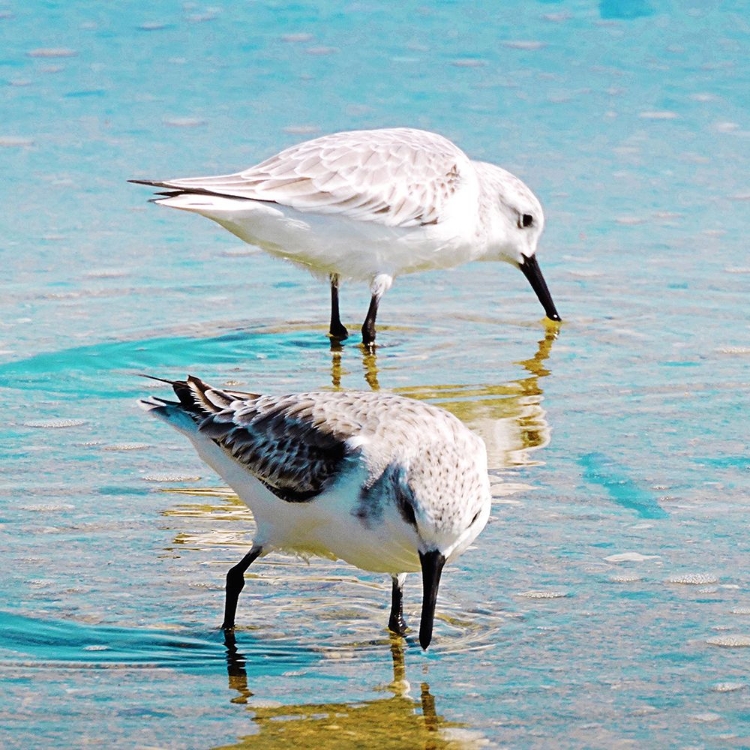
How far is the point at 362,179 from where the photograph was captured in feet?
30.0

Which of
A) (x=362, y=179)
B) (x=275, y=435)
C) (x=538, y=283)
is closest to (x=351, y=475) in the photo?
(x=275, y=435)

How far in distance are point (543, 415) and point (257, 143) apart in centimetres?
620

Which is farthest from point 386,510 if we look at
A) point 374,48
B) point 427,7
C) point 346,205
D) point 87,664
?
point 427,7

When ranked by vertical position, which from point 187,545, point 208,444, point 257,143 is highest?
point 208,444

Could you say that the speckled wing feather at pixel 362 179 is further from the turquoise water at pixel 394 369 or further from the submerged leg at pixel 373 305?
the turquoise water at pixel 394 369

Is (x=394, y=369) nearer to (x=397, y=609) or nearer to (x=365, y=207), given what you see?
(x=365, y=207)

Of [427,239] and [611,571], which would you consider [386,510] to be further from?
[427,239]

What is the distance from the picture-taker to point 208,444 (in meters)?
5.79

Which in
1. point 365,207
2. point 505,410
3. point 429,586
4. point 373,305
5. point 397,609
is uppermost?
point 429,586

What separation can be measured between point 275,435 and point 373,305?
150 inches

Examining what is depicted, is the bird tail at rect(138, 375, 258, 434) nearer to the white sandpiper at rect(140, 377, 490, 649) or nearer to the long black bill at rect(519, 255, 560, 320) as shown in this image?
the white sandpiper at rect(140, 377, 490, 649)

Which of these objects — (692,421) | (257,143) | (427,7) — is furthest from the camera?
(427,7)

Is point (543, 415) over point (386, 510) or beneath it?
beneath

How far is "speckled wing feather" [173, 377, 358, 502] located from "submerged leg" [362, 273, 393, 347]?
10.4 feet
